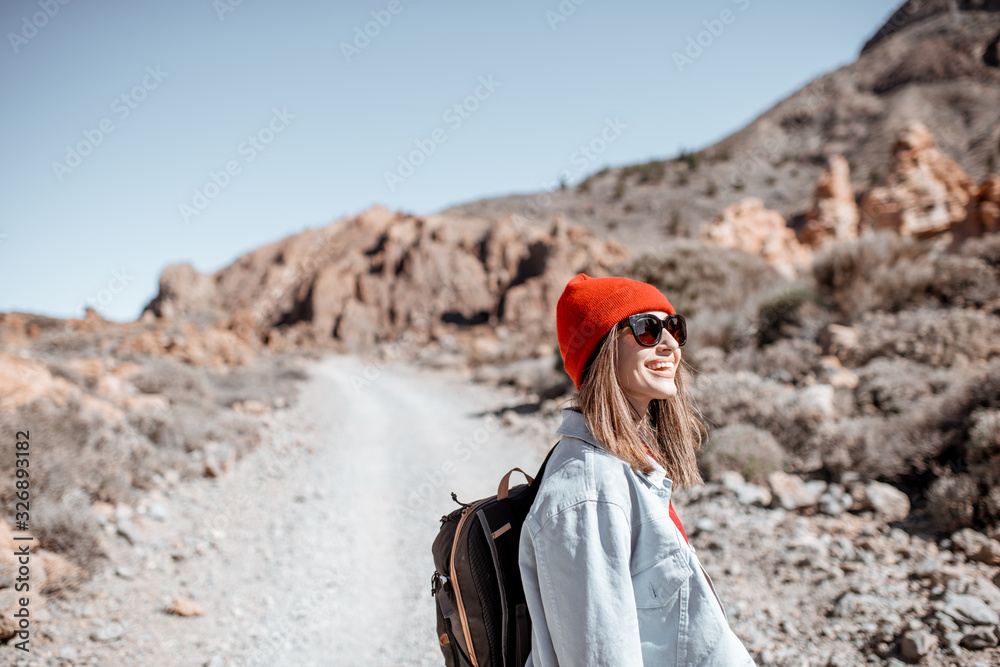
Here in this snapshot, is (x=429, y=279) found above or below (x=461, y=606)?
above

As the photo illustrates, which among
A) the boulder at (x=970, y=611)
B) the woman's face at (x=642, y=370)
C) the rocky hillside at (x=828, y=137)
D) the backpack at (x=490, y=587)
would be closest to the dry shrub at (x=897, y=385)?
the boulder at (x=970, y=611)

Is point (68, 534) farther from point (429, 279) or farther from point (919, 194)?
point (429, 279)

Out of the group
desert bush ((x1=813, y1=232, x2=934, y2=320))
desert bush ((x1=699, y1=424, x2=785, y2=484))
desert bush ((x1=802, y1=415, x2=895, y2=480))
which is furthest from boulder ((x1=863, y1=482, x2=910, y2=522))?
desert bush ((x1=813, y1=232, x2=934, y2=320))

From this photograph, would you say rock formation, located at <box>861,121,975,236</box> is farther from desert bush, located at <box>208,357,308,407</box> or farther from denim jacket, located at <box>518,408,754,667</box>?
denim jacket, located at <box>518,408,754,667</box>

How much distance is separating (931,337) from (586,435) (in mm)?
6316

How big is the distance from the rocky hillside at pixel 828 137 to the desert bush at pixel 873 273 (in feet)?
63.1

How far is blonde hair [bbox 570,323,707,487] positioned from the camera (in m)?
1.25

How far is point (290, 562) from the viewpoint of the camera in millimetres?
3889

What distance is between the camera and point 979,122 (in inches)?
1142

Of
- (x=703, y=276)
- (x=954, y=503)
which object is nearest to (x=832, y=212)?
(x=703, y=276)

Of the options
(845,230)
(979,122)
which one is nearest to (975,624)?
(845,230)

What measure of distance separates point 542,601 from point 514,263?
90.7ft

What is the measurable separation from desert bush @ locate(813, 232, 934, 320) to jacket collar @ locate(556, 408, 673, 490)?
753cm

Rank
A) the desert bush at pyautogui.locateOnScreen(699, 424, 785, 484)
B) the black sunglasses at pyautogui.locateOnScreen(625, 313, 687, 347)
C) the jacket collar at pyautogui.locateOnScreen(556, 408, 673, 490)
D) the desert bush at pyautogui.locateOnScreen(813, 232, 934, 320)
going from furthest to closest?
the desert bush at pyautogui.locateOnScreen(813, 232, 934, 320) → the desert bush at pyautogui.locateOnScreen(699, 424, 785, 484) → the black sunglasses at pyautogui.locateOnScreen(625, 313, 687, 347) → the jacket collar at pyautogui.locateOnScreen(556, 408, 673, 490)
